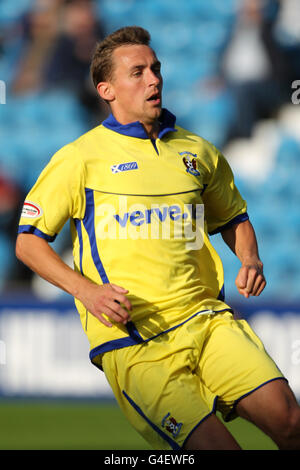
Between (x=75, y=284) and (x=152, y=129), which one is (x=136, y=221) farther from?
(x=152, y=129)

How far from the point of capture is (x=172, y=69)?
10727 millimetres

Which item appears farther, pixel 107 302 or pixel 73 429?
pixel 73 429

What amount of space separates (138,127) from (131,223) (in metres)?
0.44

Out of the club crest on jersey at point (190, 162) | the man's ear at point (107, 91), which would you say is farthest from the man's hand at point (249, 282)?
the man's ear at point (107, 91)

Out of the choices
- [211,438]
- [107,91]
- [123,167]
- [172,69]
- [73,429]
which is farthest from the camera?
[172,69]

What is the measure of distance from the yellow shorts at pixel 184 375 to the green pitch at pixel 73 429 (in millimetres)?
2853

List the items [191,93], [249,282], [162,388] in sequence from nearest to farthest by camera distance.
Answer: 1. [162,388]
2. [249,282]
3. [191,93]

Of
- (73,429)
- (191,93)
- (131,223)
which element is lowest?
(73,429)

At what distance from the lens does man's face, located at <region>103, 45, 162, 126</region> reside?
11.4 ft

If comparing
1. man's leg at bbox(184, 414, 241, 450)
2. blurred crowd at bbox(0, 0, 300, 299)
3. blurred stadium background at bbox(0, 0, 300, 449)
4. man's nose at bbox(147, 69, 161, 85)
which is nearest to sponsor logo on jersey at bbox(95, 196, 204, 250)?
man's nose at bbox(147, 69, 161, 85)

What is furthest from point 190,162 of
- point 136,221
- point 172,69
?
point 172,69

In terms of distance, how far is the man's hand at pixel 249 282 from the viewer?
328 centimetres

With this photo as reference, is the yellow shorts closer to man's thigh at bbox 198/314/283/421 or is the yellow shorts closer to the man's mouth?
man's thigh at bbox 198/314/283/421

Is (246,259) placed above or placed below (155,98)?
below
